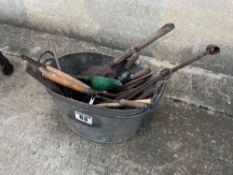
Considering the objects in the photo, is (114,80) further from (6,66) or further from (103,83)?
(6,66)

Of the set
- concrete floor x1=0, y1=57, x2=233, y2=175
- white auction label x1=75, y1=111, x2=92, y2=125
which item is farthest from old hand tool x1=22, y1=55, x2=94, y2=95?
concrete floor x1=0, y1=57, x2=233, y2=175

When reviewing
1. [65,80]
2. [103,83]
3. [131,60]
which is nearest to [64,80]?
[65,80]

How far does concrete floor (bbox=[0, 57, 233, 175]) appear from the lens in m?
1.70

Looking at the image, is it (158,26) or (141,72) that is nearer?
(141,72)

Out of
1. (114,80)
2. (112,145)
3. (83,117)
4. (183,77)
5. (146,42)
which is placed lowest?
(112,145)

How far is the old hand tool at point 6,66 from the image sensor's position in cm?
206

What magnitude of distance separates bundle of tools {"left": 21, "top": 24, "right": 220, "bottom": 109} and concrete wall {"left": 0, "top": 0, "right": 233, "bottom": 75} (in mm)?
445

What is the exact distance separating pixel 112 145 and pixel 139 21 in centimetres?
81

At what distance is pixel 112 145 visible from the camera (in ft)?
5.91

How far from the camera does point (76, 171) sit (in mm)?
1673

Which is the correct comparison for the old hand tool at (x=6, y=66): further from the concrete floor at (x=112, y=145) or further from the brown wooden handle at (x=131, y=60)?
the brown wooden handle at (x=131, y=60)

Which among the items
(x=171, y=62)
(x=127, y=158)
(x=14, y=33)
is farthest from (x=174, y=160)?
(x=14, y=33)

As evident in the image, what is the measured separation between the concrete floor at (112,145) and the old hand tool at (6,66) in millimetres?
125

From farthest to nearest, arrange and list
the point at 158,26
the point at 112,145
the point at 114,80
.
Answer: the point at 158,26, the point at 112,145, the point at 114,80
